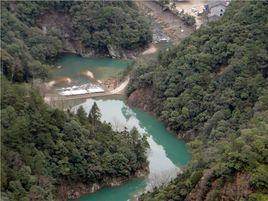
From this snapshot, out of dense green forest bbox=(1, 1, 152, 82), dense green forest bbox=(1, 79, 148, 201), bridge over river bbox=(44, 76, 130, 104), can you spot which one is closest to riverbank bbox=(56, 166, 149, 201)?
dense green forest bbox=(1, 79, 148, 201)

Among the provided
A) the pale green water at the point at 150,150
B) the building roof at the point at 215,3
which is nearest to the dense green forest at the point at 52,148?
the pale green water at the point at 150,150

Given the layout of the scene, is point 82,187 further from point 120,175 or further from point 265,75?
point 265,75

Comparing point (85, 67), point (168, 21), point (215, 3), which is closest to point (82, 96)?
point (85, 67)

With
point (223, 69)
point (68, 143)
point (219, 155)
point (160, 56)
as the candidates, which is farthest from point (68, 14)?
point (219, 155)

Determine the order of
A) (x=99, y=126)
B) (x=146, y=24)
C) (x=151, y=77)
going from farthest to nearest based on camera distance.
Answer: (x=146, y=24)
(x=151, y=77)
(x=99, y=126)

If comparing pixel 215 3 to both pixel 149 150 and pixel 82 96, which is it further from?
pixel 149 150
